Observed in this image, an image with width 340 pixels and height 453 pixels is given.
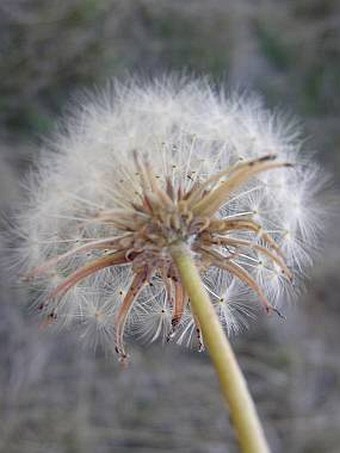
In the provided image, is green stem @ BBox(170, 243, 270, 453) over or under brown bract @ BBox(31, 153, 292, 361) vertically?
under

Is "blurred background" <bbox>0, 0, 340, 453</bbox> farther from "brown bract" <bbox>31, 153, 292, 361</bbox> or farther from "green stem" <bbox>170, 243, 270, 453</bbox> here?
"green stem" <bbox>170, 243, 270, 453</bbox>

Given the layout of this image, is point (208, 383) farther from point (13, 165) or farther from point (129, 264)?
point (129, 264)

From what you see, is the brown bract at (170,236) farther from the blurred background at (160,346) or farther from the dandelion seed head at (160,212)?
the blurred background at (160,346)

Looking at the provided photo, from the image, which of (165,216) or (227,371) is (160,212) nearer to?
(165,216)

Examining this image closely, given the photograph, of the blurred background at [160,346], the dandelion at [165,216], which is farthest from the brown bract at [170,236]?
the blurred background at [160,346]

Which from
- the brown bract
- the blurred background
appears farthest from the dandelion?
the blurred background

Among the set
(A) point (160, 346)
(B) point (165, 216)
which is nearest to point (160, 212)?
(B) point (165, 216)
